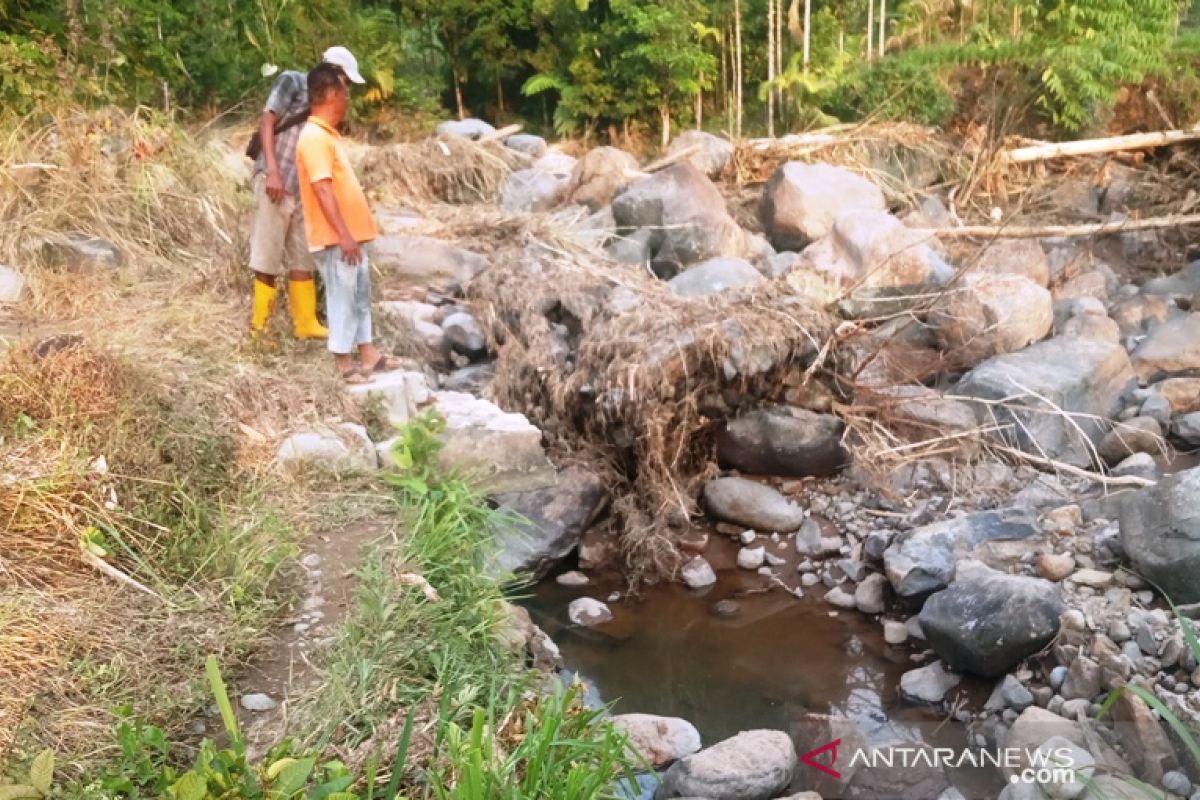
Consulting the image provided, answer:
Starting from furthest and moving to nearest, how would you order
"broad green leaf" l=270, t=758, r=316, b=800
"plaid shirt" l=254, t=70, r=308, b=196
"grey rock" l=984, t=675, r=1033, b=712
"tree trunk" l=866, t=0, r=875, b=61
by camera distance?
"tree trunk" l=866, t=0, r=875, b=61 < "plaid shirt" l=254, t=70, r=308, b=196 < "grey rock" l=984, t=675, r=1033, b=712 < "broad green leaf" l=270, t=758, r=316, b=800

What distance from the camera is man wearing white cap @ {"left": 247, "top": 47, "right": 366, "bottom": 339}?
543 centimetres

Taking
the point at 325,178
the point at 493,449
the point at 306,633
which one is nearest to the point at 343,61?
the point at 325,178

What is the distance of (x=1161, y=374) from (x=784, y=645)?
3.85m

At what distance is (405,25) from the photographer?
1216 cm

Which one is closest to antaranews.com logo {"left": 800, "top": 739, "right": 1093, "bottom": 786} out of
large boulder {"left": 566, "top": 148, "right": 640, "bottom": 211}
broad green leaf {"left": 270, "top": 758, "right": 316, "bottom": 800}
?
broad green leaf {"left": 270, "top": 758, "right": 316, "bottom": 800}

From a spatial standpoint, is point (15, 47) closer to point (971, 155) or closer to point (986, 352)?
point (986, 352)

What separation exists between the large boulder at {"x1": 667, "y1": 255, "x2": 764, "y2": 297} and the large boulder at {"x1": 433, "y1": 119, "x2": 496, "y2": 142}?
3.91m

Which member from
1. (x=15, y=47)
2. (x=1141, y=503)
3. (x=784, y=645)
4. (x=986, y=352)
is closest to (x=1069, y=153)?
(x=986, y=352)

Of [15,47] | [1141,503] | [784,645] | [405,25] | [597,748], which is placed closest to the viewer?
[597,748]

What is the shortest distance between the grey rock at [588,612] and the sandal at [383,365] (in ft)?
5.14

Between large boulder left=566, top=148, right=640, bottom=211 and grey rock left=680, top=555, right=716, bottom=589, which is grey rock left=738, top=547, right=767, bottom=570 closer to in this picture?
grey rock left=680, top=555, right=716, bottom=589

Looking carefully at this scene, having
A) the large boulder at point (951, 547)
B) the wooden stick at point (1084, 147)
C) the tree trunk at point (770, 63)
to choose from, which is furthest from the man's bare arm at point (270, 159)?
the wooden stick at point (1084, 147)

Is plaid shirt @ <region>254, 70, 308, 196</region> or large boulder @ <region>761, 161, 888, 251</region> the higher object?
plaid shirt @ <region>254, 70, 308, 196</region>

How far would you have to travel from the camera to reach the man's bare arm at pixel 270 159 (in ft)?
17.7
